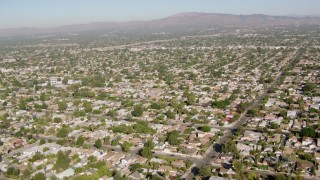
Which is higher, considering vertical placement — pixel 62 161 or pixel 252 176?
pixel 62 161

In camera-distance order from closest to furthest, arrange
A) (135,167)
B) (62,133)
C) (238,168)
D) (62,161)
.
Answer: (238,168) → (135,167) → (62,161) → (62,133)

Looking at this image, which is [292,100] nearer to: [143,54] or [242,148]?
[242,148]

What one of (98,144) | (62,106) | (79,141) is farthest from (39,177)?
(62,106)

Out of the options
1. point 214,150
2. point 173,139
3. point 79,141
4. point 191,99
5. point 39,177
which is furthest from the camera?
point 191,99

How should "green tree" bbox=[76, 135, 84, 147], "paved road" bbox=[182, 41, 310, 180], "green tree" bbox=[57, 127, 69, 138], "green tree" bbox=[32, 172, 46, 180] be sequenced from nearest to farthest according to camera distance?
"green tree" bbox=[32, 172, 46, 180] < "paved road" bbox=[182, 41, 310, 180] < "green tree" bbox=[76, 135, 84, 147] < "green tree" bbox=[57, 127, 69, 138]

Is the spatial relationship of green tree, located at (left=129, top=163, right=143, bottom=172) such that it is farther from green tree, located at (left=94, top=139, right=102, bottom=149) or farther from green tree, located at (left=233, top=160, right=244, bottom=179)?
green tree, located at (left=233, top=160, right=244, bottom=179)

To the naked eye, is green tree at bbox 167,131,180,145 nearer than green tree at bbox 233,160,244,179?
No

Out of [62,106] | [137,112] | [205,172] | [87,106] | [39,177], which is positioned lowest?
[87,106]

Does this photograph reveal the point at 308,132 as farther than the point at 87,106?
No

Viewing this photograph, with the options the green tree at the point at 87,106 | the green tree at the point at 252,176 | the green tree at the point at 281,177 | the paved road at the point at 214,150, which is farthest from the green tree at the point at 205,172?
the green tree at the point at 87,106

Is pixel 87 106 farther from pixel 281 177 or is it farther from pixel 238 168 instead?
pixel 281 177

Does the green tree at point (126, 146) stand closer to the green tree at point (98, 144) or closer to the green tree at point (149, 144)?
the green tree at point (149, 144)

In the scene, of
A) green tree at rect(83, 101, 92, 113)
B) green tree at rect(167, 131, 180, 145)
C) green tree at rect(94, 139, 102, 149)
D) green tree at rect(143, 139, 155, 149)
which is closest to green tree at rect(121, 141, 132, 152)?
green tree at rect(143, 139, 155, 149)
